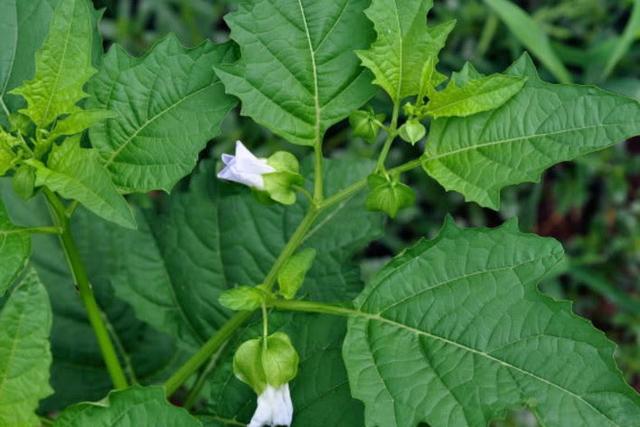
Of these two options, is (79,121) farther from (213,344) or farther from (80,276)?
(213,344)

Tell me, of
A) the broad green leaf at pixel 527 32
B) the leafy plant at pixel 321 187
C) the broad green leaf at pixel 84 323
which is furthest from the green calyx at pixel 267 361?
the broad green leaf at pixel 527 32

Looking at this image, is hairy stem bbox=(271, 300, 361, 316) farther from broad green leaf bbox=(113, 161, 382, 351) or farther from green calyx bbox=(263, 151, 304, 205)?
broad green leaf bbox=(113, 161, 382, 351)

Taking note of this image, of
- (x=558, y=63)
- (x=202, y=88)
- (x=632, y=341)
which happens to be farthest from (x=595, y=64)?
(x=202, y=88)

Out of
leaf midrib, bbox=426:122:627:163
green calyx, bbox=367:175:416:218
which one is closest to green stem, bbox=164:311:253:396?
green calyx, bbox=367:175:416:218

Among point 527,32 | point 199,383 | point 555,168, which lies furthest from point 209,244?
point 555,168

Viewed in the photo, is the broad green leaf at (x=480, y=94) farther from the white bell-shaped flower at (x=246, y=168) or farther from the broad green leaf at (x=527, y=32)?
the broad green leaf at (x=527, y=32)

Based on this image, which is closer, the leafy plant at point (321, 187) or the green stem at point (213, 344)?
the leafy plant at point (321, 187)

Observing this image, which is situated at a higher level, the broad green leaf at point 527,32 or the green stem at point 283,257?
the green stem at point 283,257
